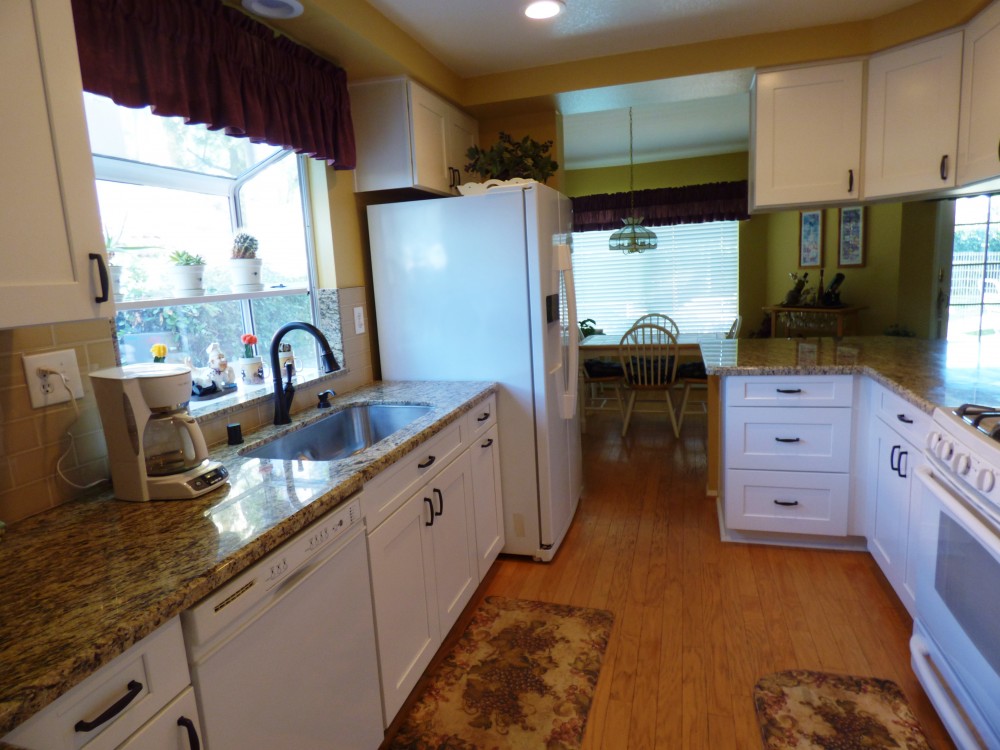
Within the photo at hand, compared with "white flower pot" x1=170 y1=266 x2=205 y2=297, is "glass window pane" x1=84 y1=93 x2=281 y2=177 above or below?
above

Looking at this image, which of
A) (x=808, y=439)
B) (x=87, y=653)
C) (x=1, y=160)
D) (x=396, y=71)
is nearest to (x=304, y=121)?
(x=396, y=71)

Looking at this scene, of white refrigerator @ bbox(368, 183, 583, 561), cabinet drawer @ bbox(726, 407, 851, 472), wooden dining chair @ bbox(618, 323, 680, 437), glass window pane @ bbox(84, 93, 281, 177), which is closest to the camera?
glass window pane @ bbox(84, 93, 281, 177)

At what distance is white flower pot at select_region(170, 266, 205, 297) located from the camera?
6.07 ft

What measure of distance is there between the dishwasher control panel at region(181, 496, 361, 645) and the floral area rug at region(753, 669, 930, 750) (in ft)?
4.24

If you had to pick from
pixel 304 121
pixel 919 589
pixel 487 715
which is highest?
pixel 304 121

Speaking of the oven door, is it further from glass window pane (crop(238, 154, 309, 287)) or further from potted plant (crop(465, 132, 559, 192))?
glass window pane (crop(238, 154, 309, 287))

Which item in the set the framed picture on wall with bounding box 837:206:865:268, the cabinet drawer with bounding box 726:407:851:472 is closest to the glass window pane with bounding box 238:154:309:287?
the cabinet drawer with bounding box 726:407:851:472

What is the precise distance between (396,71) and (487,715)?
2380mm

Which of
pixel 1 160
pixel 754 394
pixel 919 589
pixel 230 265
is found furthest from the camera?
pixel 754 394

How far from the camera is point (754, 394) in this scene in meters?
2.62

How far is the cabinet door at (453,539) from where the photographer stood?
194 cm

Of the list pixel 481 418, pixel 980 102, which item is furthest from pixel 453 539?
pixel 980 102

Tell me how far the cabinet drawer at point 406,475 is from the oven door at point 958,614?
1.39 meters

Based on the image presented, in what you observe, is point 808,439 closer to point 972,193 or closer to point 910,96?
point 972,193
